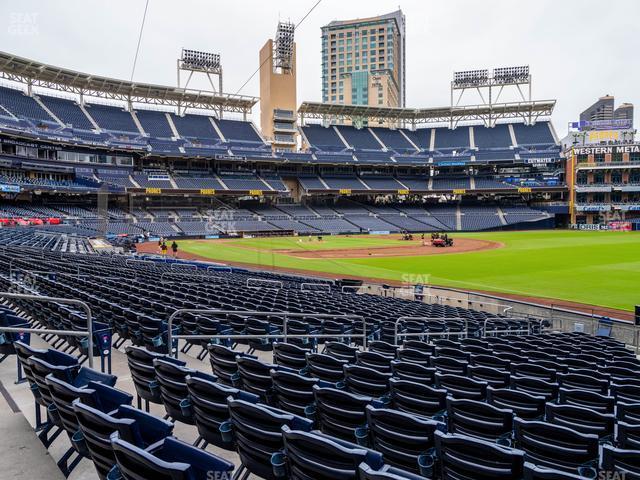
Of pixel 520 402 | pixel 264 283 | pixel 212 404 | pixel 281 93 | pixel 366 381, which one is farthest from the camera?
pixel 281 93

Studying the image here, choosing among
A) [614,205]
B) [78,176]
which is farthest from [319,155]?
[614,205]

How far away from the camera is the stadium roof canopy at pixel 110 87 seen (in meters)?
61.6

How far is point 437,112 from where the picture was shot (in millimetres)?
94375

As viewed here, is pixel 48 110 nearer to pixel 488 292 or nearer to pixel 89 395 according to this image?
pixel 488 292

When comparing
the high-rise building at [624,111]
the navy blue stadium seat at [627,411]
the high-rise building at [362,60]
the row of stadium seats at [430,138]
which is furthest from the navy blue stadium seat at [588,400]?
the high-rise building at [624,111]

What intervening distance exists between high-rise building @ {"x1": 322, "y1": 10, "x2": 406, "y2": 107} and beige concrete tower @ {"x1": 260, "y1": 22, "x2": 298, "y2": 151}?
185 ft

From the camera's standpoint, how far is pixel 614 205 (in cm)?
8031

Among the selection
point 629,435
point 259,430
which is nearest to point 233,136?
point 629,435

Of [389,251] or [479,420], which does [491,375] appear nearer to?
[479,420]

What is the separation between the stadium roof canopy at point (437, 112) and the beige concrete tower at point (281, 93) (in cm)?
331

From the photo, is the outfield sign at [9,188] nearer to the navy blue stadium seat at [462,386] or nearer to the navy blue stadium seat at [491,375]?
the navy blue stadium seat at [491,375]

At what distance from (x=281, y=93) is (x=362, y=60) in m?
72.4

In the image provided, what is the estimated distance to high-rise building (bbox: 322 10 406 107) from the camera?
14738 cm

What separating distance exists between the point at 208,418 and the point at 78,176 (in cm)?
7055
